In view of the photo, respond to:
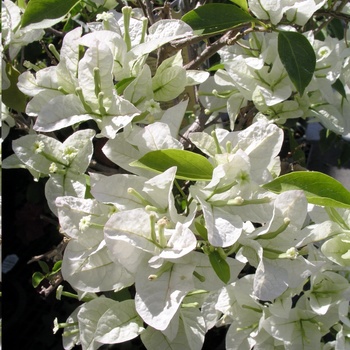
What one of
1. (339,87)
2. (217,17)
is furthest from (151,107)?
(339,87)

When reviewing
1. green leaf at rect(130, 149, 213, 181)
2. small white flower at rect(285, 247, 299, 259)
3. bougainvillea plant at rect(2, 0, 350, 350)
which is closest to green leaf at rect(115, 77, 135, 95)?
bougainvillea plant at rect(2, 0, 350, 350)

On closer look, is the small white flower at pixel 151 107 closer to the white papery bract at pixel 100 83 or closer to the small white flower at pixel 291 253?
the white papery bract at pixel 100 83

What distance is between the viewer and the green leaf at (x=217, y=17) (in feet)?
2.01

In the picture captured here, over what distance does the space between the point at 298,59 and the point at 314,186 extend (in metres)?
0.19

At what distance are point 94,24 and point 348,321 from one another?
463mm

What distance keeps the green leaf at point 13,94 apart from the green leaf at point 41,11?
0.08 meters

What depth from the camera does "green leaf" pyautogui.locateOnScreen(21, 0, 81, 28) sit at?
1.99 feet

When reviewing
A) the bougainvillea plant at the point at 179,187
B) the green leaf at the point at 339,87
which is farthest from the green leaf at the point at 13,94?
the green leaf at the point at 339,87

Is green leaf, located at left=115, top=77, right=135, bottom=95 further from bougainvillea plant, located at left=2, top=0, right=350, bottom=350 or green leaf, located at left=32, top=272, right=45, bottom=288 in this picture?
green leaf, located at left=32, top=272, right=45, bottom=288

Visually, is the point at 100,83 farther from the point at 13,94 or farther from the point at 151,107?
the point at 13,94

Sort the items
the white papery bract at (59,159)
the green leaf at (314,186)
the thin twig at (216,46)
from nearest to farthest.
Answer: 1. the green leaf at (314,186)
2. the white papery bract at (59,159)
3. the thin twig at (216,46)

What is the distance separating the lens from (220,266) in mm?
480

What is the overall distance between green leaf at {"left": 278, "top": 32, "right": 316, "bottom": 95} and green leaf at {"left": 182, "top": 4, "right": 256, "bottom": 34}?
0.17 ft

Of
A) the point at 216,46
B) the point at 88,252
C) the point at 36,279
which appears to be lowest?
the point at 36,279
